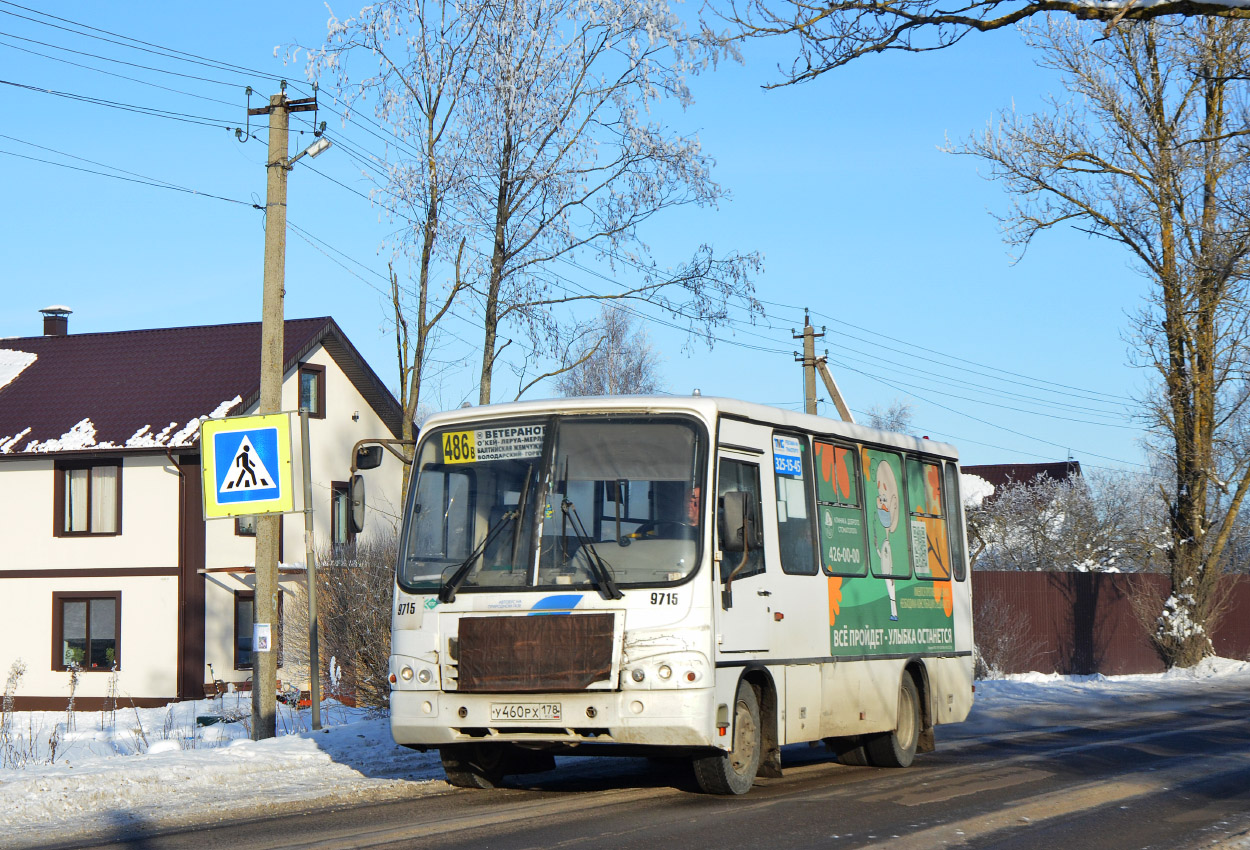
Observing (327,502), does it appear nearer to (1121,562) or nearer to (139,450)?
(139,450)

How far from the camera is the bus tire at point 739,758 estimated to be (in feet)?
34.7

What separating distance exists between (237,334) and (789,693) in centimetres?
2829

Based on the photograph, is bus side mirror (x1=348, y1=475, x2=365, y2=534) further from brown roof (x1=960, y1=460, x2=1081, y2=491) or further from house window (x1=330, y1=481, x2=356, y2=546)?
brown roof (x1=960, y1=460, x2=1081, y2=491)

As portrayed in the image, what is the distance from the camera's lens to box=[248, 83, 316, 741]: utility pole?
1617 centimetres

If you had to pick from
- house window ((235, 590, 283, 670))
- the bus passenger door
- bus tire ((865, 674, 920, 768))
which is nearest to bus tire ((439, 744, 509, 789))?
the bus passenger door

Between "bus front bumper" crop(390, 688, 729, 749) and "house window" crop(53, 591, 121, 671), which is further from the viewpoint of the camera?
"house window" crop(53, 591, 121, 671)

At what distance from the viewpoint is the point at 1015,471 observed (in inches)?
3711

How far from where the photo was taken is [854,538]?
1320cm

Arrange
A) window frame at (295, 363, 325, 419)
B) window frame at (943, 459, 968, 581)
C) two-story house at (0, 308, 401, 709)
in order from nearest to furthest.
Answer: window frame at (943, 459, 968, 581) < two-story house at (0, 308, 401, 709) < window frame at (295, 363, 325, 419)

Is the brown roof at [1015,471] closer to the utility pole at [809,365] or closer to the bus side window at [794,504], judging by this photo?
the utility pole at [809,365]

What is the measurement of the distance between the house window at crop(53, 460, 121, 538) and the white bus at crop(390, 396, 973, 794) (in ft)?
82.7

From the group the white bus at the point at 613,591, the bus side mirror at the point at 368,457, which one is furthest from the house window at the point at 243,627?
the bus side mirror at the point at 368,457

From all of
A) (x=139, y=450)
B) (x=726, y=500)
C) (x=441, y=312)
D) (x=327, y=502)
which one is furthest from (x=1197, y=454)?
(x=726, y=500)

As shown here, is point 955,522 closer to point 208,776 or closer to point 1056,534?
point 208,776
